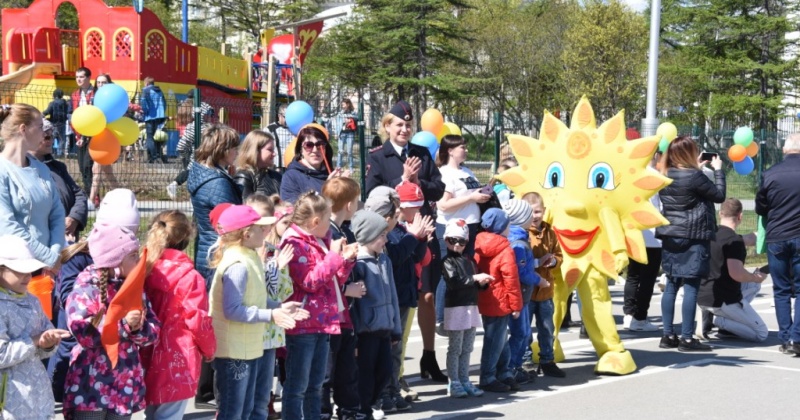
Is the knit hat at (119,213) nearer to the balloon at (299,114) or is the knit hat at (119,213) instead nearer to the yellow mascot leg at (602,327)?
the yellow mascot leg at (602,327)

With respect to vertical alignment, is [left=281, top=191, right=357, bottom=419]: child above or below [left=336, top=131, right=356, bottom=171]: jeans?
below

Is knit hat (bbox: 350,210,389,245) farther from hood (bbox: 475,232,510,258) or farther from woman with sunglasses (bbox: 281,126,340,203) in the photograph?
hood (bbox: 475,232,510,258)

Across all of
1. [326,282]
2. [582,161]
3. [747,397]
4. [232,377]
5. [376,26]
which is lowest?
[747,397]

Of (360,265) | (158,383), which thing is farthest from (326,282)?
(158,383)

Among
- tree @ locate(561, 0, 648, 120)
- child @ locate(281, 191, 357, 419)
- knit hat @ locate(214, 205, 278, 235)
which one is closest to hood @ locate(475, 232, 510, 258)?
child @ locate(281, 191, 357, 419)

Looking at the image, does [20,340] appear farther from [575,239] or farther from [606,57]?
[606,57]

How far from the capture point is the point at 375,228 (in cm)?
678

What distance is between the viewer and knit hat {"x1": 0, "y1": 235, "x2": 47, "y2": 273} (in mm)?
4746

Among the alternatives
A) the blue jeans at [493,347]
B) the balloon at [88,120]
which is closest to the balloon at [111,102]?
the balloon at [88,120]

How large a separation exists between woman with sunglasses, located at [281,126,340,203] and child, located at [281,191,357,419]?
1256 mm

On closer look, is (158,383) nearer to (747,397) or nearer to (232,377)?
(232,377)

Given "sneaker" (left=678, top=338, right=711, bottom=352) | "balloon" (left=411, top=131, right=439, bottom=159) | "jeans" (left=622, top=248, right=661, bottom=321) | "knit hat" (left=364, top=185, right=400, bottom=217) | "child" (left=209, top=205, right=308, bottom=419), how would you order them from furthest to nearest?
"jeans" (left=622, top=248, right=661, bottom=321) → "balloon" (left=411, top=131, right=439, bottom=159) → "sneaker" (left=678, top=338, right=711, bottom=352) → "knit hat" (left=364, top=185, right=400, bottom=217) → "child" (left=209, top=205, right=308, bottom=419)

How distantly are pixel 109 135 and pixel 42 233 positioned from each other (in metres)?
2.82

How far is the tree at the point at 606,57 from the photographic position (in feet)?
131
